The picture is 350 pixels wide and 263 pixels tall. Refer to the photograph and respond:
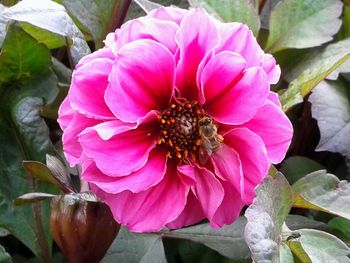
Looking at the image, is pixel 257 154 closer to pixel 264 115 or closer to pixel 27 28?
pixel 264 115

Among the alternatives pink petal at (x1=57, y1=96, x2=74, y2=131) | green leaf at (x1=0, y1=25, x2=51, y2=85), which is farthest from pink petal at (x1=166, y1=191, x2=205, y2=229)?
green leaf at (x1=0, y1=25, x2=51, y2=85)

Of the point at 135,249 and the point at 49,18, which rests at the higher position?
the point at 49,18

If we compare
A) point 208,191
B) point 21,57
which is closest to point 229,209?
point 208,191

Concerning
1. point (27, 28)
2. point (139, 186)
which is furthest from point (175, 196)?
point (27, 28)

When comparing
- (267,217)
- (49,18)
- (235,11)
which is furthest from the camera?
(235,11)

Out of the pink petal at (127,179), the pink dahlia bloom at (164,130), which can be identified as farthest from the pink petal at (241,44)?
the pink petal at (127,179)

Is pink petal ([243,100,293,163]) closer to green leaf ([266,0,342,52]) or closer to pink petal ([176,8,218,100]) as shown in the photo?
pink petal ([176,8,218,100])

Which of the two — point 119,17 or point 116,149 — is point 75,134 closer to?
point 116,149

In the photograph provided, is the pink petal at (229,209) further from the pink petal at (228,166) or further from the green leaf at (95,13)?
the green leaf at (95,13)
